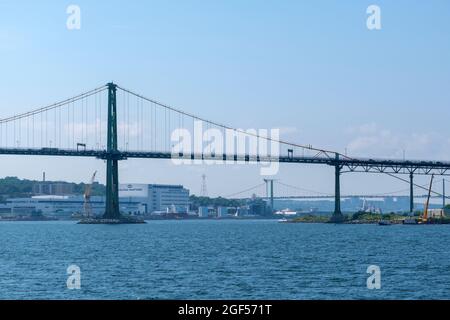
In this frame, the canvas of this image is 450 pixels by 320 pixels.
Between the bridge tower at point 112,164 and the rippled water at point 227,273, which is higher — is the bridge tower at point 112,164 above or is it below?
above

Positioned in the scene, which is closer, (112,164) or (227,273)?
(227,273)

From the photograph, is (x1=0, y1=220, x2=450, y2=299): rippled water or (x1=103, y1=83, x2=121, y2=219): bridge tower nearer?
(x1=0, y1=220, x2=450, y2=299): rippled water

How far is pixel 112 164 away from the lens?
121250mm

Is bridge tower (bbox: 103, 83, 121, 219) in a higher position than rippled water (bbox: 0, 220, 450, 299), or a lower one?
higher

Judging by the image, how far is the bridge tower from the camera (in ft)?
395

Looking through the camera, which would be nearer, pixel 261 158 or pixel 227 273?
pixel 227 273

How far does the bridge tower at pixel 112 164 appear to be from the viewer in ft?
395

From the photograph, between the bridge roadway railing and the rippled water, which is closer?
the rippled water

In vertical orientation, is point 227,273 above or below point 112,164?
below
